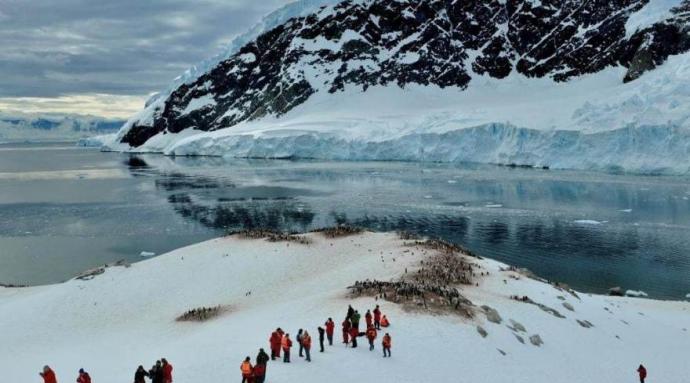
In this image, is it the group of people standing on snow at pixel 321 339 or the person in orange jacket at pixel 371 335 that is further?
the person in orange jacket at pixel 371 335

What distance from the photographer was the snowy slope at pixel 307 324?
22.6m

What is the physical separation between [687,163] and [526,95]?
6416 cm

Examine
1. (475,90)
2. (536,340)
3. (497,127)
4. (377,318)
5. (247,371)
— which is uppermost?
(475,90)

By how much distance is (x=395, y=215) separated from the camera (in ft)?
224

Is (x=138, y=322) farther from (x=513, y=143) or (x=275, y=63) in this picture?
(x=275, y=63)

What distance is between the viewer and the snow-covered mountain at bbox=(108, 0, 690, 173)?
103 metres

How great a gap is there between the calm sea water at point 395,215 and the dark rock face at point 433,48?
65.5m

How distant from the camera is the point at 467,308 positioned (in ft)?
87.2

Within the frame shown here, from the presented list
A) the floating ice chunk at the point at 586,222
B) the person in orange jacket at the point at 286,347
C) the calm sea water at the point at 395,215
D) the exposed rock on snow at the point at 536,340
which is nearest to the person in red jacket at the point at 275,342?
the person in orange jacket at the point at 286,347

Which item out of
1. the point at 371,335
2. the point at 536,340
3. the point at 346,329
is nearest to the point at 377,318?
the point at 371,335

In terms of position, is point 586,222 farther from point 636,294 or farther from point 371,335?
point 371,335

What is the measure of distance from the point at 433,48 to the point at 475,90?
2496 cm

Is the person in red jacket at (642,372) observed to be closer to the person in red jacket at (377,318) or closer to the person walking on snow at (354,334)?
the person in red jacket at (377,318)

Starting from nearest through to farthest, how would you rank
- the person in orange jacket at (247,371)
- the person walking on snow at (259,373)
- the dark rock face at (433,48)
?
the person in orange jacket at (247,371)
the person walking on snow at (259,373)
the dark rock face at (433,48)
